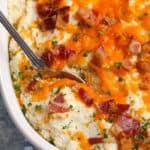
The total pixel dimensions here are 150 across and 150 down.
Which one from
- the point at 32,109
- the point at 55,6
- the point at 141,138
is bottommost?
the point at 141,138

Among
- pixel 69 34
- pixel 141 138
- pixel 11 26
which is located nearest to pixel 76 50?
pixel 69 34

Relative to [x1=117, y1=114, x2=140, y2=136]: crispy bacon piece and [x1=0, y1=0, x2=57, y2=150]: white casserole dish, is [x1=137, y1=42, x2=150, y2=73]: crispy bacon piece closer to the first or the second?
[x1=117, y1=114, x2=140, y2=136]: crispy bacon piece

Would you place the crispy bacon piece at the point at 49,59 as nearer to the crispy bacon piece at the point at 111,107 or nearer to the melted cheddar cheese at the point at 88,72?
the melted cheddar cheese at the point at 88,72

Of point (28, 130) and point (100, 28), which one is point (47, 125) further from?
point (100, 28)

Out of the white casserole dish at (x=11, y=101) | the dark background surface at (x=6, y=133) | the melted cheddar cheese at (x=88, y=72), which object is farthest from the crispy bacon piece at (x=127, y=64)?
the dark background surface at (x=6, y=133)

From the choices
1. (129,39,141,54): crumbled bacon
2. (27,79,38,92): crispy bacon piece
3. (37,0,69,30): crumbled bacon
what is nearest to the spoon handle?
(27,79,38,92): crispy bacon piece
